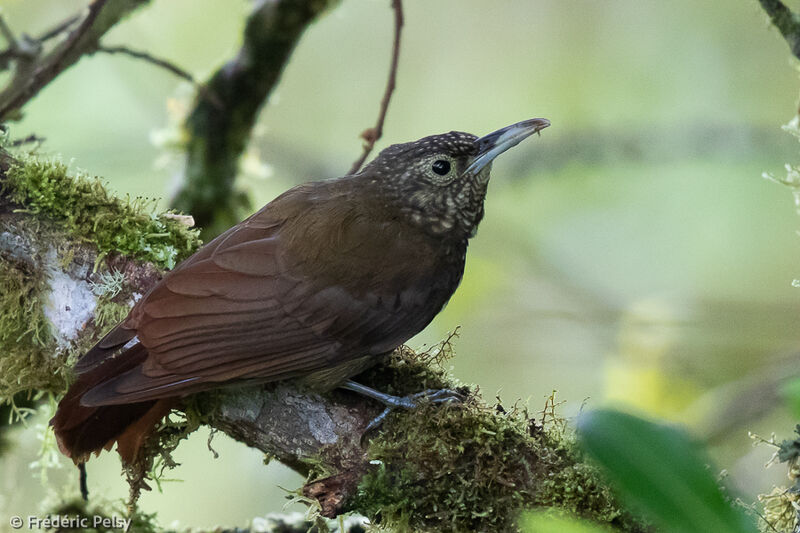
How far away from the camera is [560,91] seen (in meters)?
6.35

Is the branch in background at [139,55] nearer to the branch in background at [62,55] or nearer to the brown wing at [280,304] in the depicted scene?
the branch in background at [62,55]

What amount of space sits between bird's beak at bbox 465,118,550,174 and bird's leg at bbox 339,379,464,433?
800 millimetres

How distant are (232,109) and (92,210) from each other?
1.27 m

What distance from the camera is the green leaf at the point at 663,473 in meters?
0.94

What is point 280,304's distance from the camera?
2.22m

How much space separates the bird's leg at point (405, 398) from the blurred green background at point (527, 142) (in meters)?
2.33

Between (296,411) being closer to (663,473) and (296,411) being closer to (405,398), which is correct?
(405,398)

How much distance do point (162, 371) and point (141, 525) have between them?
687 millimetres

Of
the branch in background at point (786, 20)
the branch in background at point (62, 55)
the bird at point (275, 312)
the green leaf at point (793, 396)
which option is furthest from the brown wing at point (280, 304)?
the green leaf at point (793, 396)

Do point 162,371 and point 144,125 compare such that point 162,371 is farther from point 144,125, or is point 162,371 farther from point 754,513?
point 144,125

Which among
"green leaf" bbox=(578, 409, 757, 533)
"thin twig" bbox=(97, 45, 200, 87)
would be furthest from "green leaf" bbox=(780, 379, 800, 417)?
"thin twig" bbox=(97, 45, 200, 87)

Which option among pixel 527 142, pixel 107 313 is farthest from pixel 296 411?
pixel 527 142

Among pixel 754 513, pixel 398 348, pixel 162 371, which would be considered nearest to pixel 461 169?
pixel 398 348

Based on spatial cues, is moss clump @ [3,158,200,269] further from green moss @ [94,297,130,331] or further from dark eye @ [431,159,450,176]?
dark eye @ [431,159,450,176]
